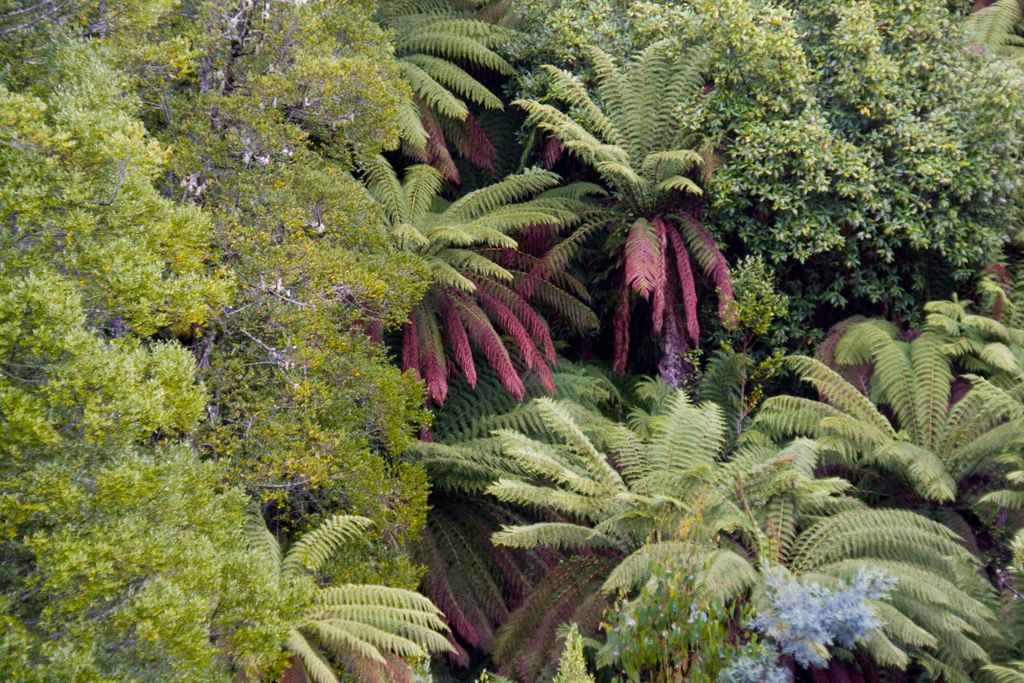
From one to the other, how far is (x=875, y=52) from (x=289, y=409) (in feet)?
18.1

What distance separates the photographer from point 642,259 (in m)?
7.40

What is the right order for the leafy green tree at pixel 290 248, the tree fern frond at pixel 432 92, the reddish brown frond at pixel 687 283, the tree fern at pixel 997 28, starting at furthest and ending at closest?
the tree fern at pixel 997 28 → the tree fern frond at pixel 432 92 → the reddish brown frond at pixel 687 283 → the leafy green tree at pixel 290 248

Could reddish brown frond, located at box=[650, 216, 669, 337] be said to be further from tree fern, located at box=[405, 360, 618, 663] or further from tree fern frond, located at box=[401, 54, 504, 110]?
tree fern frond, located at box=[401, 54, 504, 110]

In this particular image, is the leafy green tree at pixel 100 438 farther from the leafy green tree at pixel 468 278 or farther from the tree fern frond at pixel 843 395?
the tree fern frond at pixel 843 395

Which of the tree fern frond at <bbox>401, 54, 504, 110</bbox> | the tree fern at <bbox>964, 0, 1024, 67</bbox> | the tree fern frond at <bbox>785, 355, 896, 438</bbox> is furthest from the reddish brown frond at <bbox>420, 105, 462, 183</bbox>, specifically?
the tree fern at <bbox>964, 0, 1024, 67</bbox>

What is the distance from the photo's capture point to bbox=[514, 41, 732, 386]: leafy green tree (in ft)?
25.0

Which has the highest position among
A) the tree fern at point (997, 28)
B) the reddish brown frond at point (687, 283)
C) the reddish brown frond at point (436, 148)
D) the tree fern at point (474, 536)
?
the tree fern at point (997, 28)

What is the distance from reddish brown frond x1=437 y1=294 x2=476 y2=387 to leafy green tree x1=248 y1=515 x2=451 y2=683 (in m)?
1.82

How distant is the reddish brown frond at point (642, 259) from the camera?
725 centimetres

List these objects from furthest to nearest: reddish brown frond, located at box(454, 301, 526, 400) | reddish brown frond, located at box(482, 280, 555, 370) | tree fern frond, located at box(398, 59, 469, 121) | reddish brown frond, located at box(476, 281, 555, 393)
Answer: tree fern frond, located at box(398, 59, 469, 121), reddish brown frond, located at box(482, 280, 555, 370), reddish brown frond, located at box(476, 281, 555, 393), reddish brown frond, located at box(454, 301, 526, 400)

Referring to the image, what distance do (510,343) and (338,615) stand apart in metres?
3.34

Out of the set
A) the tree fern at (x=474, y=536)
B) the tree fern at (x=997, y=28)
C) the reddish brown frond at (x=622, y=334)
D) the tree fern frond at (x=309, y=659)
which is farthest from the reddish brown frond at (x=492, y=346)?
the tree fern at (x=997, y=28)

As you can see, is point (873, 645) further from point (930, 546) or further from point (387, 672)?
point (387, 672)

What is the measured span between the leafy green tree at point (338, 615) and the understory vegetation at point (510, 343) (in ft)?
0.09
